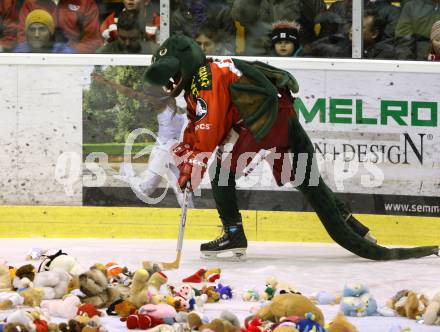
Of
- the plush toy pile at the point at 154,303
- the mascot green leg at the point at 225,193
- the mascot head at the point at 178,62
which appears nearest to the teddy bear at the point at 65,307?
the plush toy pile at the point at 154,303

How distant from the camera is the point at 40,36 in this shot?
7.89m

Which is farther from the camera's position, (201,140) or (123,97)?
(123,97)

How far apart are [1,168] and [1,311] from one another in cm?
271

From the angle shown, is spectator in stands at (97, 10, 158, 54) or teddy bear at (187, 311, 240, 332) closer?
teddy bear at (187, 311, 240, 332)

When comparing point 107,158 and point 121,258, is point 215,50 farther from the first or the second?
point 121,258

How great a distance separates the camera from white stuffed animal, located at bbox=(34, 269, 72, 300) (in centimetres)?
533

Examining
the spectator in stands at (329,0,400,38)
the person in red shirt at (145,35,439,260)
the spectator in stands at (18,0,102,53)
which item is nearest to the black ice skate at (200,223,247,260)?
the person in red shirt at (145,35,439,260)

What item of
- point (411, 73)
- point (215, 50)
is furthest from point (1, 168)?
point (411, 73)

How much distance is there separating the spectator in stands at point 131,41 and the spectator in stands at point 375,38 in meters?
1.32

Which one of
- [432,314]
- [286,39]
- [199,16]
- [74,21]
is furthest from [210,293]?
[74,21]

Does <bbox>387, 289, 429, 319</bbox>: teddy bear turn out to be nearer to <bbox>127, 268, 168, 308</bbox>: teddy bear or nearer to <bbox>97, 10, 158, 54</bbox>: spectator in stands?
<bbox>127, 268, 168, 308</bbox>: teddy bear

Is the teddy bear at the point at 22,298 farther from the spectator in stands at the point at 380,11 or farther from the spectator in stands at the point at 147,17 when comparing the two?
the spectator in stands at the point at 380,11

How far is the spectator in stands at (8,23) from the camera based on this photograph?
7883 mm

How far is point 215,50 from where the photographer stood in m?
7.76
